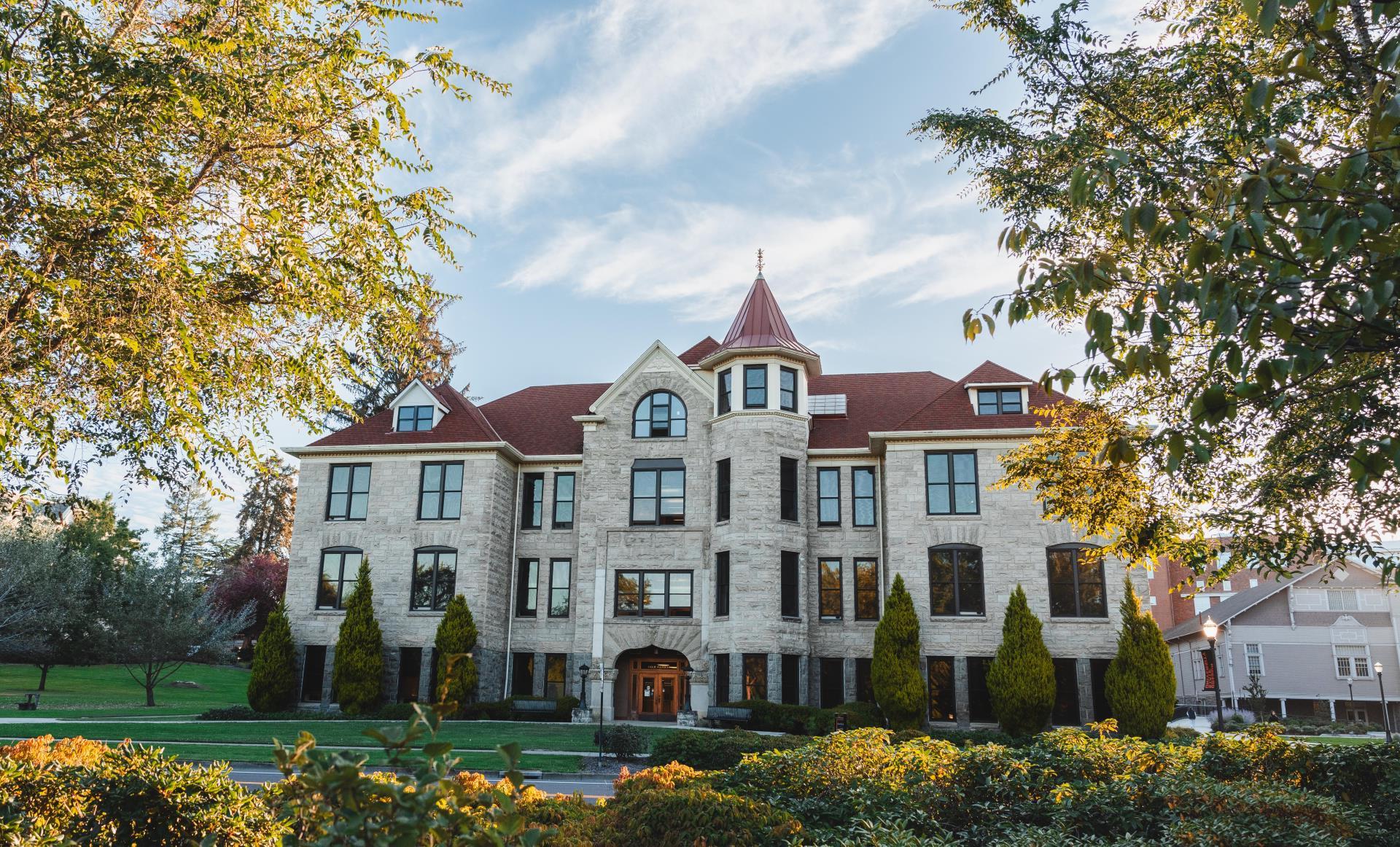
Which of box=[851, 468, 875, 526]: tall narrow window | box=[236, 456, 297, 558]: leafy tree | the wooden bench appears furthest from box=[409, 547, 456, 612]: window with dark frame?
box=[236, 456, 297, 558]: leafy tree

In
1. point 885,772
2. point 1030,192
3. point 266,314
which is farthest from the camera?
point 1030,192

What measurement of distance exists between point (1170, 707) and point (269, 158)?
2433 cm

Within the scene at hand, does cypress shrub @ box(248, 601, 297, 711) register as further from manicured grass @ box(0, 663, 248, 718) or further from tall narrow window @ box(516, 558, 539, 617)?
tall narrow window @ box(516, 558, 539, 617)

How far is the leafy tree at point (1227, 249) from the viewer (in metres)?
4.41

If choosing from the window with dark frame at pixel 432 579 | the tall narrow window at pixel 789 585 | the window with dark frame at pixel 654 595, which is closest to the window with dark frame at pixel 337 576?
the window with dark frame at pixel 432 579

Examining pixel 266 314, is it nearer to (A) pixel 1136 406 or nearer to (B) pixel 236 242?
(B) pixel 236 242

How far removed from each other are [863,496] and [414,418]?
15116 mm

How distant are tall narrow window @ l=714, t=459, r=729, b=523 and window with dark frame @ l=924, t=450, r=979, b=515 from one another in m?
5.97

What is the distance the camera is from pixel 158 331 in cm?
946

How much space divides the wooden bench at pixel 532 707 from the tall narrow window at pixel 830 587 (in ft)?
27.8

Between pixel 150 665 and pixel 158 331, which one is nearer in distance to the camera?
pixel 158 331

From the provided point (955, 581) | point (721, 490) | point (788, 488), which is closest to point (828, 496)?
point (788, 488)

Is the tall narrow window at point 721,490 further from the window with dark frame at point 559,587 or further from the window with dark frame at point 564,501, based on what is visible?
the window with dark frame at point 559,587

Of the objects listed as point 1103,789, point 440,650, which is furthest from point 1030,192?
point 440,650
